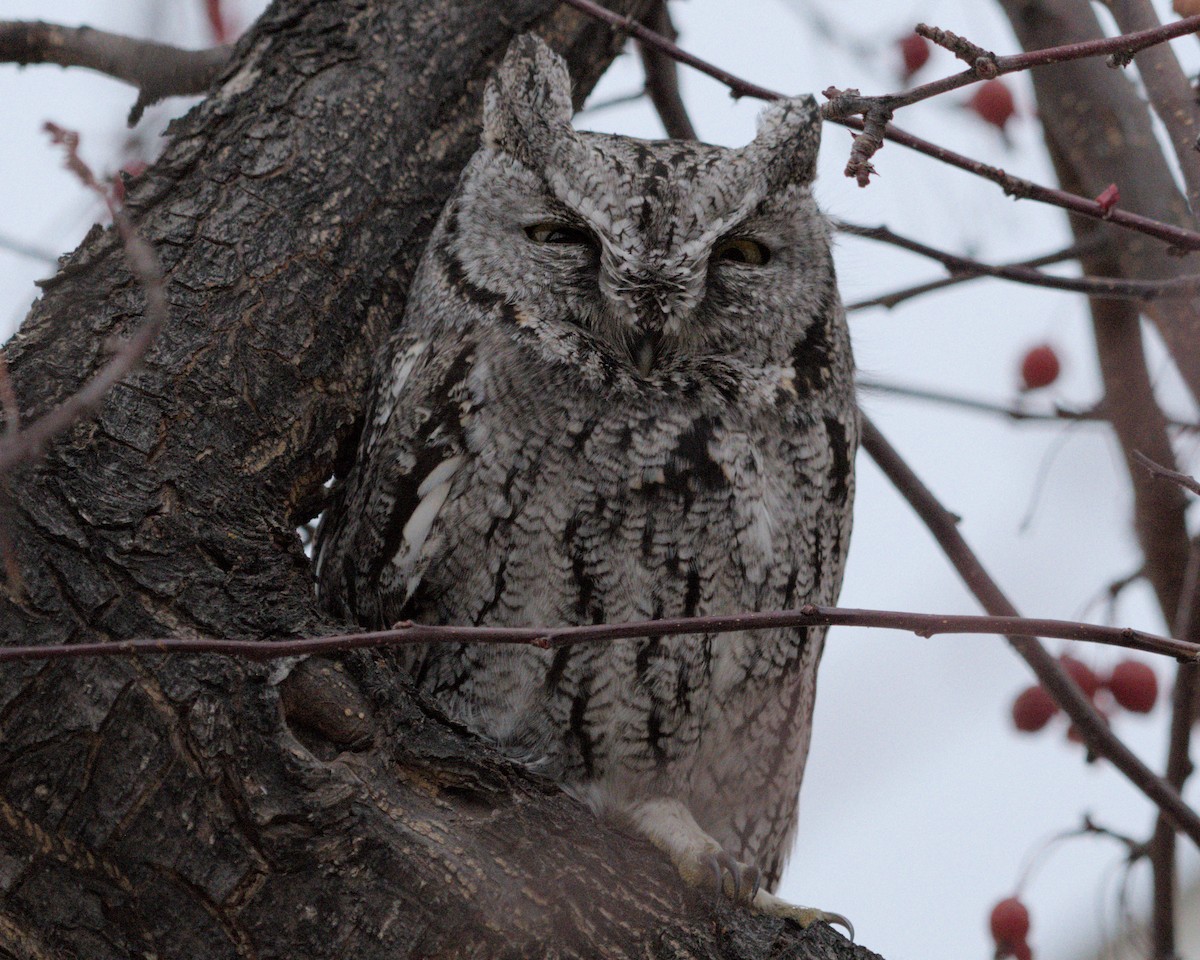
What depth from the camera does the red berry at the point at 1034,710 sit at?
275 centimetres

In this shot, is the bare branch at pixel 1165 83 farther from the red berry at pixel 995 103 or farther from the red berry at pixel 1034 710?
the red berry at pixel 1034 710

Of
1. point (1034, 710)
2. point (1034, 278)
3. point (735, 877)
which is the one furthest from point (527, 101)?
point (1034, 710)

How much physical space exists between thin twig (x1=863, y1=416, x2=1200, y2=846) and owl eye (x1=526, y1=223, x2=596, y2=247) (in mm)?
723

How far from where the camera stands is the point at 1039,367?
3096 millimetres

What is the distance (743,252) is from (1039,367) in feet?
3.48

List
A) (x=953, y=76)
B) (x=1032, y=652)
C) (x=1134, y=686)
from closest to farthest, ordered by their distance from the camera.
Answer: (x=953, y=76) → (x=1032, y=652) → (x=1134, y=686)

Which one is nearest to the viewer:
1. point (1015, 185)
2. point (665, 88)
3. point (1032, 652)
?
point (1015, 185)

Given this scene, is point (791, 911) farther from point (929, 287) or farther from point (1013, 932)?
point (929, 287)

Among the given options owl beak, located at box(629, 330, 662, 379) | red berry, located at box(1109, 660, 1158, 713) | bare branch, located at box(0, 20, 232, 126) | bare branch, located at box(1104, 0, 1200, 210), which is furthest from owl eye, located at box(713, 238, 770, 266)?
red berry, located at box(1109, 660, 1158, 713)

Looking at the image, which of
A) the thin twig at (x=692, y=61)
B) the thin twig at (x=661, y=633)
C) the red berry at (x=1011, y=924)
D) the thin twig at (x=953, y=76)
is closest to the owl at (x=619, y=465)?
the thin twig at (x=692, y=61)

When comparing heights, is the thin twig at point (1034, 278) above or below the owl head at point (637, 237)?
above

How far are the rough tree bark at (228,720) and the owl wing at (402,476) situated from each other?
0.11 m

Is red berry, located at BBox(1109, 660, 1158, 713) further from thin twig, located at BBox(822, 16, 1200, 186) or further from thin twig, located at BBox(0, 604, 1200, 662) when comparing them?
thin twig, located at BBox(822, 16, 1200, 186)

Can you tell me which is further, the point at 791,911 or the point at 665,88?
the point at 665,88
